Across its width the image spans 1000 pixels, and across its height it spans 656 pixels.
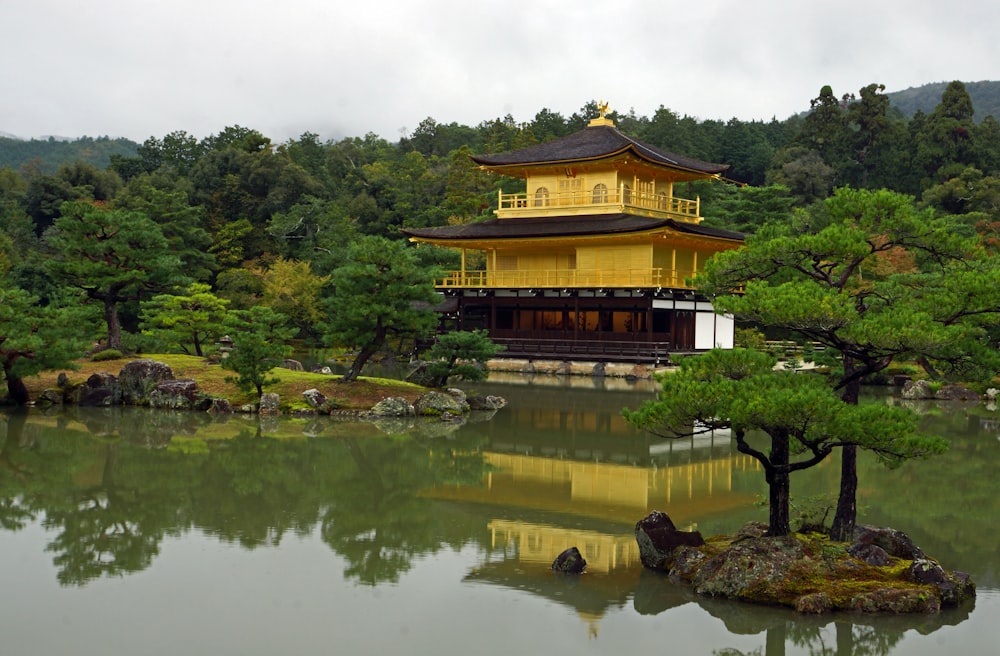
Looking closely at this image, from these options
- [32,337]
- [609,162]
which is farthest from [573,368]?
[32,337]

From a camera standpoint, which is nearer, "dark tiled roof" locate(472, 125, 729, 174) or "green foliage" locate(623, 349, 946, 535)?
"green foliage" locate(623, 349, 946, 535)

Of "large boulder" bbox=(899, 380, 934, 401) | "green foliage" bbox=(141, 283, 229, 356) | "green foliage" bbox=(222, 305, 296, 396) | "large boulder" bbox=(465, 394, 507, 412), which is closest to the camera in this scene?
"green foliage" bbox=(222, 305, 296, 396)

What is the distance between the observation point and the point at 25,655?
7035 mm

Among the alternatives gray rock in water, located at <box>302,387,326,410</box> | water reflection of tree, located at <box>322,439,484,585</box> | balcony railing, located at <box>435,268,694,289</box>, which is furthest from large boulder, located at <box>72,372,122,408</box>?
balcony railing, located at <box>435,268,694,289</box>

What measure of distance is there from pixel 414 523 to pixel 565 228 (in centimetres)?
2374

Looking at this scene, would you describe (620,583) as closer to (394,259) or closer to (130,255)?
(394,259)

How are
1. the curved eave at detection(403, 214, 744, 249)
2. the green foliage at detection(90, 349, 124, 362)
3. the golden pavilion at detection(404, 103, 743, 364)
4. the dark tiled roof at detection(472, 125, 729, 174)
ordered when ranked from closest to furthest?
the green foliage at detection(90, 349, 124, 362) < the curved eave at detection(403, 214, 744, 249) < the golden pavilion at detection(404, 103, 743, 364) < the dark tiled roof at detection(472, 125, 729, 174)

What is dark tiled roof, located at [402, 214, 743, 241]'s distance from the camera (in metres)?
32.2

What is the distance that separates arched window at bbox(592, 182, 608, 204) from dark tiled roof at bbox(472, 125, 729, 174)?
1427 mm

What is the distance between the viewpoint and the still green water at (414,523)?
760cm

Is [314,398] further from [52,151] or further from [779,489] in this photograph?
[52,151]

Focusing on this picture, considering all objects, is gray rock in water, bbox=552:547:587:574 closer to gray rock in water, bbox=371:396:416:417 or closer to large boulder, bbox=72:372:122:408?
gray rock in water, bbox=371:396:416:417

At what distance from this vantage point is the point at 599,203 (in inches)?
1411

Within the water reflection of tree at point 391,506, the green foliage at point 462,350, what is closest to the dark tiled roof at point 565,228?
the green foliage at point 462,350
